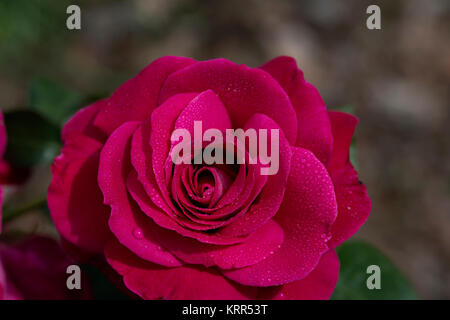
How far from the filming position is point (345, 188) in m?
0.55

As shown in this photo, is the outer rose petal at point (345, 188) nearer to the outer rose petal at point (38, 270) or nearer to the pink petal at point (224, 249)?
the pink petal at point (224, 249)

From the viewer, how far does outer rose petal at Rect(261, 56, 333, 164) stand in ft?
1.76

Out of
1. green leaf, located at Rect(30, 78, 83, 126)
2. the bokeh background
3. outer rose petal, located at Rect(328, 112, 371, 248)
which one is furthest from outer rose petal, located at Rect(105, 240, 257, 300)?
the bokeh background

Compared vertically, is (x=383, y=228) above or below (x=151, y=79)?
below

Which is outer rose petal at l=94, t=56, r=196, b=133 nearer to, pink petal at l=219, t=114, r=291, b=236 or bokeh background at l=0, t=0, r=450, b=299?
pink petal at l=219, t=114, r=291, b=236

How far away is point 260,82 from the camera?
54 cm

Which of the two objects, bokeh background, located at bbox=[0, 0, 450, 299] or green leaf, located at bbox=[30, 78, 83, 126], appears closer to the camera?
green leaf, located at bbox=[30, 78, 83, 126]

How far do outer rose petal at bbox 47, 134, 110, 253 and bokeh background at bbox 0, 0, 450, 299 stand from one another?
1355 millimetres

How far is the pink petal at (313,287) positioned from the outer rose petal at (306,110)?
11 cm

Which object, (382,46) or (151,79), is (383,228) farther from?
(151,79)

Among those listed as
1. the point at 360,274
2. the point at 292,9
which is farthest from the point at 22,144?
the point at 292,9

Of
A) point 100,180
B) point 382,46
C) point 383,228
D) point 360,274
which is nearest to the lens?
point 100,180
